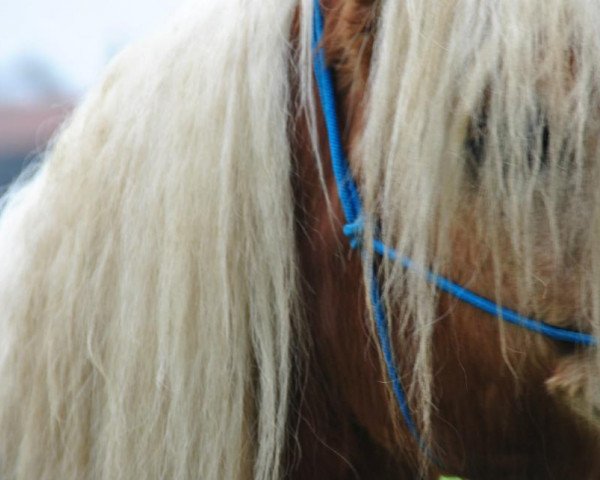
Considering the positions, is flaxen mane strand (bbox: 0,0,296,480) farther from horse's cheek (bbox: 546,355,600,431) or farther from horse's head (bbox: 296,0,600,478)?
horse's cheek (bbox: 546,355,600,431)

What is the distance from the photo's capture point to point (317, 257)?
3.98 feet

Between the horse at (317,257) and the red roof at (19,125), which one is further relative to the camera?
the red roof at (19,125)

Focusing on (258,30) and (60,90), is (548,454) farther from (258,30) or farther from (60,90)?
(60,90)

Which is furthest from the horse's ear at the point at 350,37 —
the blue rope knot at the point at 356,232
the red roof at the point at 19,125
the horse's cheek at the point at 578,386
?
the red roof at the point at 19,125

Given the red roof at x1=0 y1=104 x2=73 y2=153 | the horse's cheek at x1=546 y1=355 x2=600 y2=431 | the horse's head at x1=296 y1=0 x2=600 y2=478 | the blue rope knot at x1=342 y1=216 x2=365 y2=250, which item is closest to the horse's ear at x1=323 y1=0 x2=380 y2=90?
the horse's head at x1=296 y1=0 x2=600 y2=478

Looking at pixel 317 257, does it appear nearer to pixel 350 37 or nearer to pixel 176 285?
pixel 176 285

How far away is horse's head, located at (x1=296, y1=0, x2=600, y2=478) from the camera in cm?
103

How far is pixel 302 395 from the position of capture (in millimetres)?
1243

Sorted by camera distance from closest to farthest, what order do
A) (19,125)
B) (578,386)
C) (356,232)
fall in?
(578,386) → (356,232) → (19,125)

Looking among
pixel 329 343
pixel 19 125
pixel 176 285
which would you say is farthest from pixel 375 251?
pixel 19 125

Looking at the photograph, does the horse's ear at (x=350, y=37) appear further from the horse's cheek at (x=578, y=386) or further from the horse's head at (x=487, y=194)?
the horse's cheek at (x=578, y=386)

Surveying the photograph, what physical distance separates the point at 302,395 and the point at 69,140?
20.1 inches

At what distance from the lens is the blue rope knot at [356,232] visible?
1.16 metres

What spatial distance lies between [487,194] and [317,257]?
10.2 inches
